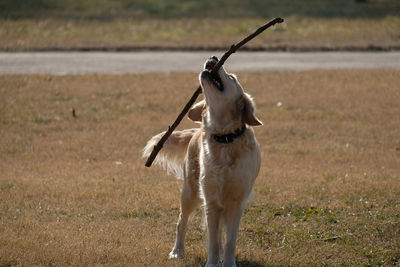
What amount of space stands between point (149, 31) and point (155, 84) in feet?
29.7

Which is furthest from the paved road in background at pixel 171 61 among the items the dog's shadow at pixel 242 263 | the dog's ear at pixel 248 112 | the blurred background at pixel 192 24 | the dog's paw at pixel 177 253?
the dog's ear at pixel 248 112

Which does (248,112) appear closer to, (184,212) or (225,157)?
(225,157)

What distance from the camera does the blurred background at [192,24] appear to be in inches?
814

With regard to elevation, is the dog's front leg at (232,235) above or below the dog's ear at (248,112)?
below

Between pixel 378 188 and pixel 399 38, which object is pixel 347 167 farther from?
pixel 399 38

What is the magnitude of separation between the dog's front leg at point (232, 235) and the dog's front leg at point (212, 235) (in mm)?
103

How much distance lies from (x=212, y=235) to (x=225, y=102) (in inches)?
46.9

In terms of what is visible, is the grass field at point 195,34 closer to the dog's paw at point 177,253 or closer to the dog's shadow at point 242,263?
the dog's paw at point 177,253

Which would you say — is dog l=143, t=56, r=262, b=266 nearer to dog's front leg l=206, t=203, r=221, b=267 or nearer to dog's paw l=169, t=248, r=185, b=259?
dog's front leg l=206, t=203, r=221, b=267

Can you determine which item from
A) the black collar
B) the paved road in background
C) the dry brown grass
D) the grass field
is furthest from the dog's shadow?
the grass field

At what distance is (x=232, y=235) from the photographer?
605cm

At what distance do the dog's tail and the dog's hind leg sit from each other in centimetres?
63

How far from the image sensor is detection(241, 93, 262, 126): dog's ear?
5.93 m

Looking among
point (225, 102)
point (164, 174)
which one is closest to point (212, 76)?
point (225, 102)
